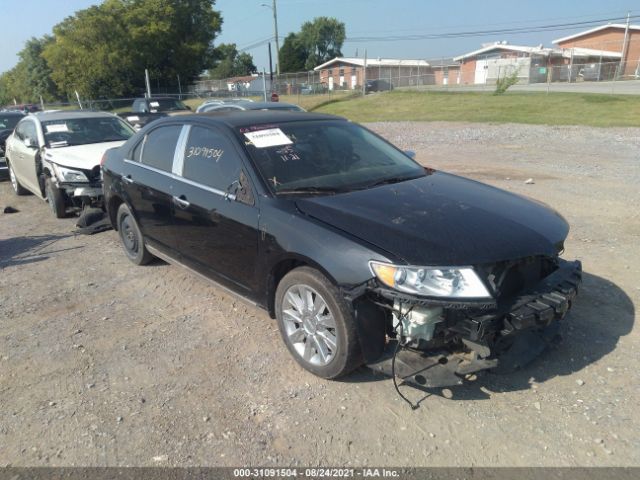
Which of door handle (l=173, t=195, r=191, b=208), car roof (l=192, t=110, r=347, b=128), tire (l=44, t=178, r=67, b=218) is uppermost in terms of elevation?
car roof (l=192, t=110, r=347, b=128)

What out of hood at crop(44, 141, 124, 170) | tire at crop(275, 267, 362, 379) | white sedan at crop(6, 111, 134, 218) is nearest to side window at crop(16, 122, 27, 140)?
white sedan at crop(6, 111, 134, 218)

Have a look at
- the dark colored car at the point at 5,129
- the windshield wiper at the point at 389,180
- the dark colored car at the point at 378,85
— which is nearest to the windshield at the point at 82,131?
the dark colored car at the point at 5,129

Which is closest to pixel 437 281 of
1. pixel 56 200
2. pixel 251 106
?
pixel 56 200

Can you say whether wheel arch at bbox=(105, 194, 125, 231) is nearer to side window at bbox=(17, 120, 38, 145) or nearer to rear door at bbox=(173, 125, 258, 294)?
rear door at bbox=(173, 125, 258, 294)

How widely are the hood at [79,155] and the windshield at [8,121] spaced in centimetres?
696

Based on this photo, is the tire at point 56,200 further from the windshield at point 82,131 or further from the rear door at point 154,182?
the rear door at point 154,182

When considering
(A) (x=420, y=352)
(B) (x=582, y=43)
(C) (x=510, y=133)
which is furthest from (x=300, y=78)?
(A) (x=420, y=352)

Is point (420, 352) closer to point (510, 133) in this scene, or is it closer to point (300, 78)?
point (510, 133)

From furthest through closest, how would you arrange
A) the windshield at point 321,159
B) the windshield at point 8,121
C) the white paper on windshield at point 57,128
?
the windshield at point 8,121 < the white paper on windshield at point 57,128 < the windshield at point 321,159

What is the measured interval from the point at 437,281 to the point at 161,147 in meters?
3.20

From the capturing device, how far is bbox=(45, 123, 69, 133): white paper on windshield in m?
8.28

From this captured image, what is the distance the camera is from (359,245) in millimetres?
2936

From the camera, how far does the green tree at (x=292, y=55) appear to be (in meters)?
93.6

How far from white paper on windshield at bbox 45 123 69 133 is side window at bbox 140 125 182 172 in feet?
13.4
